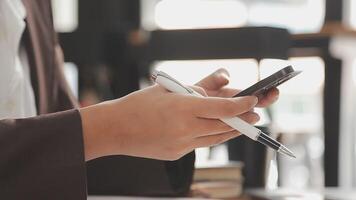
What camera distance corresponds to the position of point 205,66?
1340 millimetres

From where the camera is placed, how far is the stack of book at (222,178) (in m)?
0.83

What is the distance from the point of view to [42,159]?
0.50 metres

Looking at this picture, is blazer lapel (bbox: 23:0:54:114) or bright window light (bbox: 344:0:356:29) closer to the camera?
blazer lapel (bbox: 23:0:54:114)

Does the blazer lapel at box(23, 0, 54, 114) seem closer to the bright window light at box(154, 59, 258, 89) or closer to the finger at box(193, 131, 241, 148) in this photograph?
the bright window light at box(154, 59, 258, 89)

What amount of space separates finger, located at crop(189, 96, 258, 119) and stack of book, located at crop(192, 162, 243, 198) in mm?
339

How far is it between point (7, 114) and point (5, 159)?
0.19 meters

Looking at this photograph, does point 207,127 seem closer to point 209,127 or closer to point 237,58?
point 209,127

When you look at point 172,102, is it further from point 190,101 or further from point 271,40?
point 271,40

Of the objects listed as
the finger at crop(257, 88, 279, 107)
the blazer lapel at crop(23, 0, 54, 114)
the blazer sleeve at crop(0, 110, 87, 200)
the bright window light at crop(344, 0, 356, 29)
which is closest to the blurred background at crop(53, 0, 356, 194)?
the bright window light at crop(344, 0, 356, 29)

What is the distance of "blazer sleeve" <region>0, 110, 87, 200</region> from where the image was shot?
497mm

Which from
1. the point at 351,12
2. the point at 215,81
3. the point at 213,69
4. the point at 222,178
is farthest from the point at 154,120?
the point at 351,12

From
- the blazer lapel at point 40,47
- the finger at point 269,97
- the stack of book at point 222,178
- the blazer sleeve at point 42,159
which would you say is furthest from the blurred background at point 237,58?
the blazer sleeve at point 42,159

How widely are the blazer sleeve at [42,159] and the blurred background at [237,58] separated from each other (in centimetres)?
56

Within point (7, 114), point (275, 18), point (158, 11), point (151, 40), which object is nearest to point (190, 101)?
point (7, 114)
